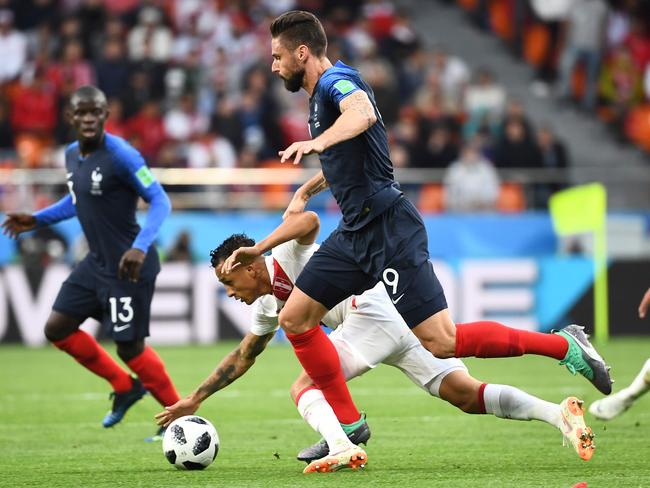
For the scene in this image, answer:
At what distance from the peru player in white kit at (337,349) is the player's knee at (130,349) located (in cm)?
161

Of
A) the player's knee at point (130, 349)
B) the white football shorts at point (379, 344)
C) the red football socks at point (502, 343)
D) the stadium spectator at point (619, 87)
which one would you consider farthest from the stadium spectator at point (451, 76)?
the red football socks at point (502, 343)

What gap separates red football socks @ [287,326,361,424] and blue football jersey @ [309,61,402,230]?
64 centimetres

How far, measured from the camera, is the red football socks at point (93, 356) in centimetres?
871

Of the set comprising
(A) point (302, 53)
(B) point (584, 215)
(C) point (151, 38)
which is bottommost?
(B) point (584, 215)

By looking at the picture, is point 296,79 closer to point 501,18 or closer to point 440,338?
point 440,338

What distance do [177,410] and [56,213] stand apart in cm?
261

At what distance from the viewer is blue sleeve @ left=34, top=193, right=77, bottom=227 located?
29.6 feet

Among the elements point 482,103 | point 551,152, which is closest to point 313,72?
point 551,152

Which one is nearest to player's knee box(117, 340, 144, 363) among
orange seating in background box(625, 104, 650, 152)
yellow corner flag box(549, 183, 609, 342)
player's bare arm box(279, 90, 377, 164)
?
player's bare arm box(279, 90, 377, 164)

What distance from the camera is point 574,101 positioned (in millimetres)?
21906

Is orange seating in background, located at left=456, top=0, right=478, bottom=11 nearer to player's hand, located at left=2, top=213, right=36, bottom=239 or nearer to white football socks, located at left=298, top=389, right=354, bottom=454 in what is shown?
player's hand, located at left=2, top=213, right=36, bottom=239

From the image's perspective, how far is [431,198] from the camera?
58.0 feet

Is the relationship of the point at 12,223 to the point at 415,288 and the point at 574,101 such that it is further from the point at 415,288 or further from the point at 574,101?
the point at 574,101

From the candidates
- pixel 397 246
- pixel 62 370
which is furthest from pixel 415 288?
pixel 62 370
